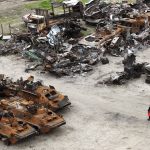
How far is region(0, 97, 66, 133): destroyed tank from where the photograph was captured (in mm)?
23688

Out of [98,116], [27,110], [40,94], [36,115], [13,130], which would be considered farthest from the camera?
[40,94]

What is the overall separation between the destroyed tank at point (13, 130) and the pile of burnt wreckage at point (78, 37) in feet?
29.3

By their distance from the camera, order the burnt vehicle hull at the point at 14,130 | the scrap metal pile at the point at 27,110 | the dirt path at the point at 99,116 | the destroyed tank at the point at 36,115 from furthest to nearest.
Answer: the destroyed tank at the point at 36,115
the scrap metal pile at the point at 27,110
the dirt path at the point at 99,116
the burnt vehicle hull at the point at 14,130

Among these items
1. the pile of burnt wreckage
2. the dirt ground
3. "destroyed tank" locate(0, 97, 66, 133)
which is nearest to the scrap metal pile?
"destroyed tank" locate(0, 97, 66, 133)

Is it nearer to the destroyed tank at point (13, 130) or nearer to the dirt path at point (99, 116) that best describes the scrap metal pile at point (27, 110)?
the destroyed tank at point (13, 130)

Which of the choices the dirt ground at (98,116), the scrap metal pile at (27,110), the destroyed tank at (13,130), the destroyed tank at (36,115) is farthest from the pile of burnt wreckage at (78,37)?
the destroyed tank at (13,130)

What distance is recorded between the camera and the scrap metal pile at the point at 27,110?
23.1m

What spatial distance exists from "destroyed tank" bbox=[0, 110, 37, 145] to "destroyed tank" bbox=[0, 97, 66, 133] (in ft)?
1.88

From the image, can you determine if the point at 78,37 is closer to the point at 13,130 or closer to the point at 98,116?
the point at 98,116

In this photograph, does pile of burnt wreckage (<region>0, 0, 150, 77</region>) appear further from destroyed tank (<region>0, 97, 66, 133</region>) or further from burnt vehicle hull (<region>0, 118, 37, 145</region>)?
burnt vehicle hull (<region>0, 118, 37, 145</region>)

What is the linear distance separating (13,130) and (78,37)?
1847 centimetres

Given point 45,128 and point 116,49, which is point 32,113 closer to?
point 45,128

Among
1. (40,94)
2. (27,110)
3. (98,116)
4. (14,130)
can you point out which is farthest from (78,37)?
(14,130)

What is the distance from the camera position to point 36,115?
78.8ft
